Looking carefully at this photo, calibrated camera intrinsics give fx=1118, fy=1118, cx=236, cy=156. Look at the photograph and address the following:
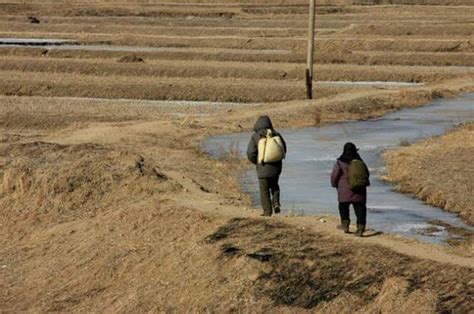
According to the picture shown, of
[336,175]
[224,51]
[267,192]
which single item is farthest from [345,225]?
[224,51]

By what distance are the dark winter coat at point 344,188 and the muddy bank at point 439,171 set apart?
3256 millimetres

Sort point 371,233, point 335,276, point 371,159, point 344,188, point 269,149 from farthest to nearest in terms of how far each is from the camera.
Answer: point 371,159, point 269,149, point 371,233, point 344,188, point 335,276

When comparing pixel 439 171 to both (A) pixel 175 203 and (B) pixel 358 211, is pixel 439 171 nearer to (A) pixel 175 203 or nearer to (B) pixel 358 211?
(A) pixel 175 203

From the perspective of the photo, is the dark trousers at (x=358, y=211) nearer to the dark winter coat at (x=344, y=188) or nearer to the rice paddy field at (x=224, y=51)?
the dark winter coat at (x=344, y=188)

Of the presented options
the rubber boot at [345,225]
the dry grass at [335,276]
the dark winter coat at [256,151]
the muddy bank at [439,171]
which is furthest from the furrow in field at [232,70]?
the dry grass at [335,276]

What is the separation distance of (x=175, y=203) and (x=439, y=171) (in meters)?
6.57

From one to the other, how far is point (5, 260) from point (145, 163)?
4.24 metres

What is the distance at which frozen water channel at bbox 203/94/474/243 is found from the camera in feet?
57.7

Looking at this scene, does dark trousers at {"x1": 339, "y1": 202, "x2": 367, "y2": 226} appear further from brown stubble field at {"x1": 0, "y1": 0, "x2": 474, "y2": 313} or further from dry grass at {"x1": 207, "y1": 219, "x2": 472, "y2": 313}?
dry grass at {"x1": 207, "y1": 219, "x2": 472, "y2": 313}

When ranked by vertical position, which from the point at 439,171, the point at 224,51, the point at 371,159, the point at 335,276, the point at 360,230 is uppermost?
the point at 360,230

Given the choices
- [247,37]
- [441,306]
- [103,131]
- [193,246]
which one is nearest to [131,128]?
[103,131]

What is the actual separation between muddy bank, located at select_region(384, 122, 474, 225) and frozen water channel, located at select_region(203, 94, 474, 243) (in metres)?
0.27

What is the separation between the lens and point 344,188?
1461 centimetres

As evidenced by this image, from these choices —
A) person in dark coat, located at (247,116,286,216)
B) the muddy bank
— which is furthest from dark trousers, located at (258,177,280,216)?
the muddy bank
